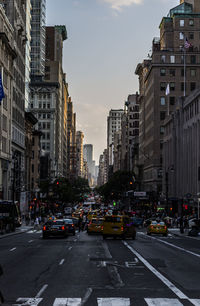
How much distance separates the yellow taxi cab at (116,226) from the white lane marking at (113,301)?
28369 mm

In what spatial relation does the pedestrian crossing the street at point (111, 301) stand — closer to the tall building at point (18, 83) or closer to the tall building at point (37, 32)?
the tall building at point (18, 83)

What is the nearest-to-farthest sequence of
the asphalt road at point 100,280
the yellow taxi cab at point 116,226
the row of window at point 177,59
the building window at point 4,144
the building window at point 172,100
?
1. the asphalt road at point 100,280
2. the yellow taxi cab at point 116,226
3. the building window at point 4,144
4. the building window at point 172,100
5. the row of window at point 177,59

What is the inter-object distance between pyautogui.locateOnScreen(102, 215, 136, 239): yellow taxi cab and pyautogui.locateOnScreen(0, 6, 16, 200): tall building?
31.1 m

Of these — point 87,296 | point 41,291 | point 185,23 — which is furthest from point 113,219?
point 185,23

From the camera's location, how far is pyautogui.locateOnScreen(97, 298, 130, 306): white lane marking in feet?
39.6

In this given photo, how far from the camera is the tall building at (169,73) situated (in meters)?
117

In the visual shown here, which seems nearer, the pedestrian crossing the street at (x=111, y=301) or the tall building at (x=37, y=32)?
the pedestrian crossing the street at (x=111, y=301)

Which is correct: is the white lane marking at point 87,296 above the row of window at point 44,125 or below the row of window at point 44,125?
below

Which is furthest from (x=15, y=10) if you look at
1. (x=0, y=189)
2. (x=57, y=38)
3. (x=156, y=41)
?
(x=57, y=38)

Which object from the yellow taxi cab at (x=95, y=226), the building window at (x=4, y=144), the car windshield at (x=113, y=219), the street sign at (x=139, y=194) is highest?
the building window at (x=4, y=144)

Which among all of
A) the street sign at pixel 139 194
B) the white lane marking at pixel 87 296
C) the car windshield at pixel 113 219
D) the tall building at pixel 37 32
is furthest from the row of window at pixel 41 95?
the white lane marking at pixel 87 296

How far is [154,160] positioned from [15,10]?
5153cm

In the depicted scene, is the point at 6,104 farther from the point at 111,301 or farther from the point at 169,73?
the point at 111,301

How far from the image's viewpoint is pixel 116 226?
137 ft
